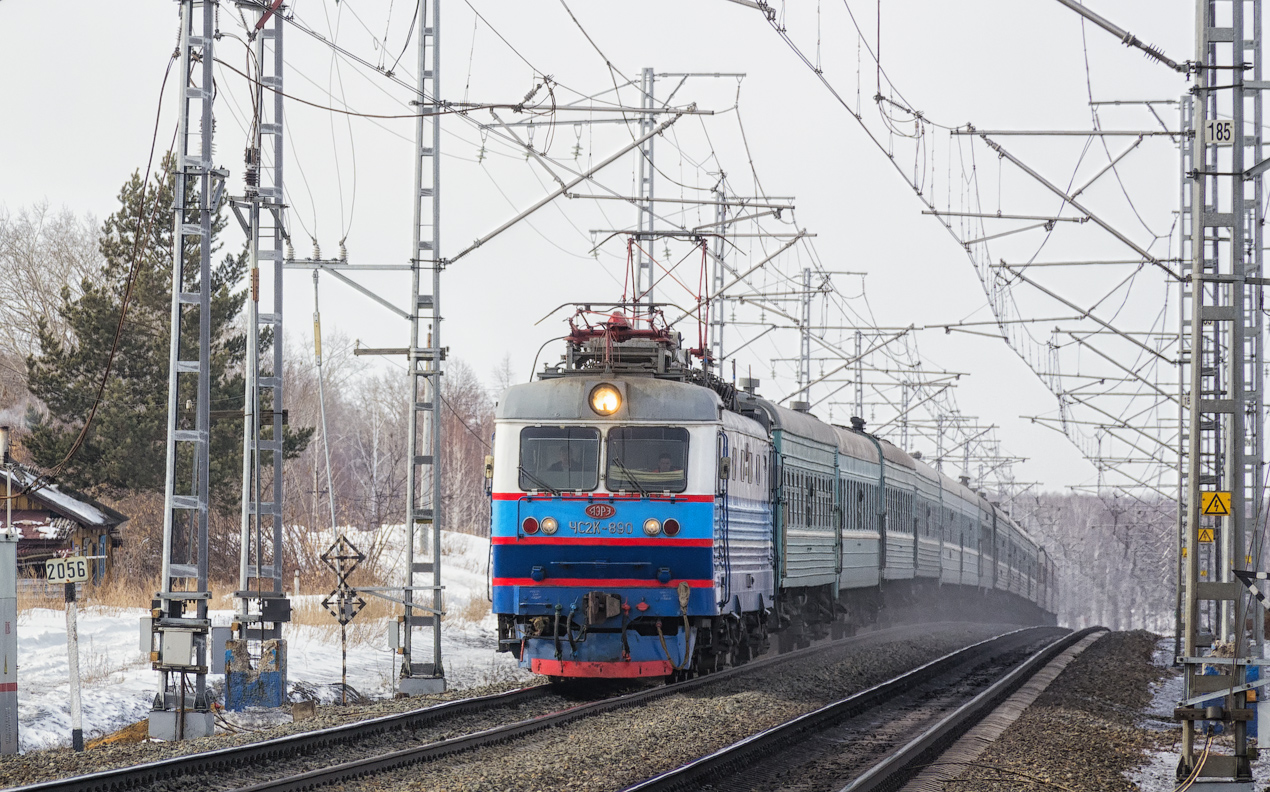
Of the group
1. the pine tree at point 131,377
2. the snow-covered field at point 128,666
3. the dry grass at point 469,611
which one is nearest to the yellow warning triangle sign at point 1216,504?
the snow-covered field at point 128,666

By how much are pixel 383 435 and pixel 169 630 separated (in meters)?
75.1

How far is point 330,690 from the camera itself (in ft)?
56.9

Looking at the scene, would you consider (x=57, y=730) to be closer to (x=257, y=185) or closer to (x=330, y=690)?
(x=330, y=690)

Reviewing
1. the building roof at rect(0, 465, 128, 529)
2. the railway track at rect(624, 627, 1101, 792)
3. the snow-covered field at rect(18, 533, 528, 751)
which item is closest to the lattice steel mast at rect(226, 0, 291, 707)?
the snow-covered field at rect(18, 533, 528, 751)

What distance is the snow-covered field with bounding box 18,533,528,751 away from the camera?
48.2 ft

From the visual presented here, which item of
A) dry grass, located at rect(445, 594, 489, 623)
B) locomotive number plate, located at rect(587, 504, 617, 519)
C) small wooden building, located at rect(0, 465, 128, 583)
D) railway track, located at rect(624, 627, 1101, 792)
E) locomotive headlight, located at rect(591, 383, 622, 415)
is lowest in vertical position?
dry grass, located at rect(445, 594, 489, 623)

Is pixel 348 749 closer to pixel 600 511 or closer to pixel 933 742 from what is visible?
pixel 600 511

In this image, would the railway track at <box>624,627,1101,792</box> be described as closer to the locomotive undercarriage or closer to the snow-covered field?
the locomotive undercarriage

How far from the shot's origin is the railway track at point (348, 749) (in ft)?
32.3

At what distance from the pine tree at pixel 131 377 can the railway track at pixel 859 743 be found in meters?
22.2

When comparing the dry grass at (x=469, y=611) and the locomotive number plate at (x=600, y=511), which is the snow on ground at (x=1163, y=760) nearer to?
the locomotive number plate at (x=600, y=511)

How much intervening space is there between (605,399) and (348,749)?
5.16 m

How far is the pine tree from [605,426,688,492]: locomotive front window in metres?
21.6

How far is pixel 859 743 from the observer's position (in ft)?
42.5
